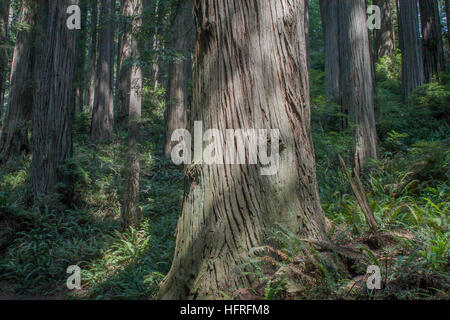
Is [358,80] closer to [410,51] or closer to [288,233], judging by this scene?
[410,51]

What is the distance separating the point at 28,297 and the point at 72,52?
5.65m

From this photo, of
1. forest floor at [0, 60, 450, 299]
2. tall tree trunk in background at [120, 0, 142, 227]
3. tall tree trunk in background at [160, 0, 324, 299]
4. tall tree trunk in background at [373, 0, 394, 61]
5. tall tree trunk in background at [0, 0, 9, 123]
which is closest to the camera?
forest floor at [0, 60, 450, 299]

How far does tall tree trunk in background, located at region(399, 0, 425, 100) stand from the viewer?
1135cm

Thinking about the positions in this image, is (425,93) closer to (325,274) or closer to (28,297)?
(325,274)

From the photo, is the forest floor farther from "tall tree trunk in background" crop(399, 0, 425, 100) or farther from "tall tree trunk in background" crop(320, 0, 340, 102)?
"tall tree trunk in background" crop(320, 0, 340, 102)

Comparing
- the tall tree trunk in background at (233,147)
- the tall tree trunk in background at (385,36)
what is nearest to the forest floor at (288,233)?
the tall tree trunk in background at (233,147)


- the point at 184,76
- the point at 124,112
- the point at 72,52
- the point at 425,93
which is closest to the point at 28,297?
the point at 72,52

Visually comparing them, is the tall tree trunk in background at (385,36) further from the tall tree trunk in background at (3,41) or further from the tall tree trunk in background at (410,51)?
the tall tree trunk in background at (3,41)

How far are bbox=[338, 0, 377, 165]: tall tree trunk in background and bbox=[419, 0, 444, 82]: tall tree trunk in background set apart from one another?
562 cm

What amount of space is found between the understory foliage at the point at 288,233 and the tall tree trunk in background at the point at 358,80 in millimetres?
400

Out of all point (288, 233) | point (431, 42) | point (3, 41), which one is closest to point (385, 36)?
point (431, 42)

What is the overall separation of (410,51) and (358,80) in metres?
5.79

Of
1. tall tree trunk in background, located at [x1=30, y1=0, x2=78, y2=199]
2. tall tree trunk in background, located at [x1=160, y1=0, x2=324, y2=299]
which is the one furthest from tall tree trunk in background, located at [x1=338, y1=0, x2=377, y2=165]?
tall tree trunk in background, located at [x1=30, y1=0, x2=78, y2=199]

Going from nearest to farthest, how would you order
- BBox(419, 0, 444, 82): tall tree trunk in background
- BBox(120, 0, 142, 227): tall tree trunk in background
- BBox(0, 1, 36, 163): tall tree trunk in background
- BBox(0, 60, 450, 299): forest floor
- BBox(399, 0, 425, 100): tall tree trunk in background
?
BBox(0, 60, 450, 299): forest floor, BBox(120, 0, 142, 227): tall tree trunk in background, BBox(0, 1, 36, 163): tall tree trunk in background, BBox(399, 0, 425, 100): tall tree trunk in background, BBox(419, 0, 444, 82): tall tree trunk in background
